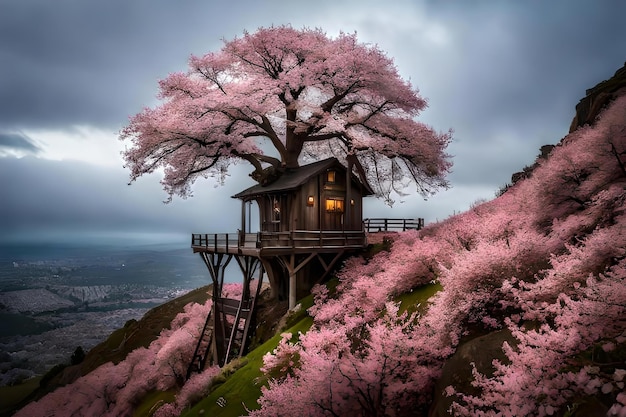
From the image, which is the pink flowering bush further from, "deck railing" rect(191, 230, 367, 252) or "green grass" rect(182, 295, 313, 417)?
"deck railing" rect(191, 230, 367, 252)

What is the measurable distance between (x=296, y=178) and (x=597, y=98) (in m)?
16.2

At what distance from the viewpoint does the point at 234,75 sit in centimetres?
2667

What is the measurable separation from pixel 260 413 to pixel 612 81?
882 inches

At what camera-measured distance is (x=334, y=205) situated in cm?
2564

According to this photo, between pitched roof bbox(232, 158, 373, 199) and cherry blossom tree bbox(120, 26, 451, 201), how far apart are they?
774mm

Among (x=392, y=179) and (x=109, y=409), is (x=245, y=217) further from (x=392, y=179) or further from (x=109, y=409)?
(x=109, y=409)

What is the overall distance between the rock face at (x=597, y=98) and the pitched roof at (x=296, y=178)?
1264 centimetres

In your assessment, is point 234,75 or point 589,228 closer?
point 589,228

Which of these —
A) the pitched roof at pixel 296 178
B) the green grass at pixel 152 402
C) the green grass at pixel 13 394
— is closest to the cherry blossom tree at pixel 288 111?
the pitched roof at pixel 296 178

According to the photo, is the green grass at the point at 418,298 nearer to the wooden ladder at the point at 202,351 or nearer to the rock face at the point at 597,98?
the rock face at the point at 597,98

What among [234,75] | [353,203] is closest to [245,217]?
[353,203]

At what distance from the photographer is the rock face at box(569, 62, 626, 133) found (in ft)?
57.1

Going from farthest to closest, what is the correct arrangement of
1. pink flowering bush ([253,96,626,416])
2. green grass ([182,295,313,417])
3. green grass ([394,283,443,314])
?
green grass ([182,295,313,417]) → green grass ([394,283,443,314]) → pink flowering bush ([253,96,626,416])

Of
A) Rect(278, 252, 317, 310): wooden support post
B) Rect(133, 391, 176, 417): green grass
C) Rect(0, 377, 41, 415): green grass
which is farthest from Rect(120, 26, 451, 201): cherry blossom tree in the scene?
Rect(0, 377, 41, 415): green grass
